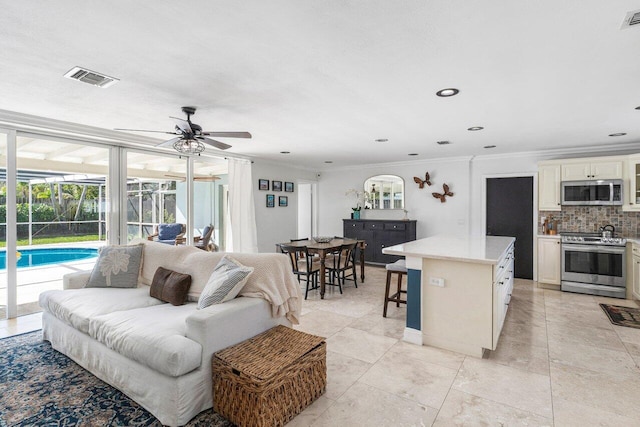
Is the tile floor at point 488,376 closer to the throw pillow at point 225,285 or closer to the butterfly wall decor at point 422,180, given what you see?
the throw pillow at point 225,285

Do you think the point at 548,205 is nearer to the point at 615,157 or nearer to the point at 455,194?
the point at 615,157

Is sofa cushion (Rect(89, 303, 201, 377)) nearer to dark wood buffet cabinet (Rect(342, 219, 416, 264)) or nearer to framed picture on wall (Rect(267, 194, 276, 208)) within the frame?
framed picture on wall (Rect(267, 194, 276, 208))

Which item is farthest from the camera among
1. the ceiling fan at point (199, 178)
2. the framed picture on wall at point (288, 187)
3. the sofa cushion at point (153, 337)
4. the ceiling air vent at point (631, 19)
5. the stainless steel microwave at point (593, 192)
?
the framed picture on wall at point (288, 187)

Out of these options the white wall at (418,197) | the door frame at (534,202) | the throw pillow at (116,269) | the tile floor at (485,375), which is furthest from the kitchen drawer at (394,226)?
the throw pillow at (116,269)

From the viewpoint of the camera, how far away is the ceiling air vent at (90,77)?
97.4 inches

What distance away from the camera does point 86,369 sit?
105 inches

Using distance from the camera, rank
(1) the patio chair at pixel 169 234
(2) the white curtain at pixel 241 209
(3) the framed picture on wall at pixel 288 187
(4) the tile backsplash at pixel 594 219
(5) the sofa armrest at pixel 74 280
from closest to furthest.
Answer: (5) the sofa armrest at pixel 74 280
(4) the tile backsplash at pixel 594 219
(1) the patio chair at pixel 169 234
(2) the white curtain at pixel 241 209
(3) the framed picture on wall at pixel 288 187

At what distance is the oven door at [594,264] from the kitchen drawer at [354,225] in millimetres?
3693

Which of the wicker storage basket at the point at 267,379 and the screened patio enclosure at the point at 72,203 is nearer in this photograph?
the wicker storage basket at the point at 267,379

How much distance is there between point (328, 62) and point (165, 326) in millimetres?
2166

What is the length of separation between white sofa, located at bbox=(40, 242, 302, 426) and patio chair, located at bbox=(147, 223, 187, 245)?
6.37ft

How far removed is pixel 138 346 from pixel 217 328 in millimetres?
512

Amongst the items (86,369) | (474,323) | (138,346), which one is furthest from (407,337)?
(86,369)

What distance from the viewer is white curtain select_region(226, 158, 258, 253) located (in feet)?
20.4
